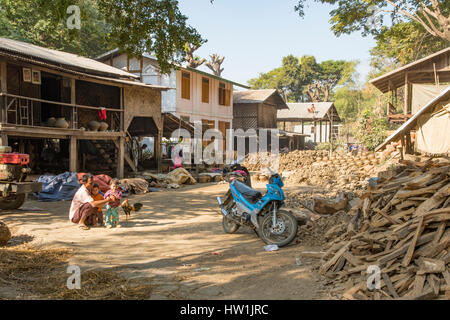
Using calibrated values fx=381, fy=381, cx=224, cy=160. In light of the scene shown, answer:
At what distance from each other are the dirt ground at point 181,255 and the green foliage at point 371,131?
16864 mm

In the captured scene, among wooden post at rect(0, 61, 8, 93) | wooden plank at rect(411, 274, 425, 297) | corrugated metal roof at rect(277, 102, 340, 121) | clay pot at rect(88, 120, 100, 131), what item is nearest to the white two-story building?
clay pot at rect(88, 120, 100, 131)

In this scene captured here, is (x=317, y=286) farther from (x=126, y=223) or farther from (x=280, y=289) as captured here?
(x=126, y=223)

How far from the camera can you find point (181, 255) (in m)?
5.73

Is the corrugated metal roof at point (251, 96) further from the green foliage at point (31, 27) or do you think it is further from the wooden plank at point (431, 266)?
the wooden plank at point (431, 266)

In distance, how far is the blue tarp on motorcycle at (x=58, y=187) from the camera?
11.3 meters

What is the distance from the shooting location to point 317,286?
4223 mm

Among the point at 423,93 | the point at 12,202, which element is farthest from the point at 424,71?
the point at 12,202

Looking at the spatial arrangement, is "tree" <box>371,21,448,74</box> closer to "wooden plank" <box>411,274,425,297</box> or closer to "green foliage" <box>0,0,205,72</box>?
"green foliage" <box>0,0,205,72</box>

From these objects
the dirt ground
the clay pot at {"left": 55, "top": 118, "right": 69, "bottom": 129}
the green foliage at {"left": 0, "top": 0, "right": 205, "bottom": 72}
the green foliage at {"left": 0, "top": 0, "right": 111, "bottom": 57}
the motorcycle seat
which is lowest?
the dirt ground

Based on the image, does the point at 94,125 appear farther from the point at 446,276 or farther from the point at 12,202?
the point at 446,276

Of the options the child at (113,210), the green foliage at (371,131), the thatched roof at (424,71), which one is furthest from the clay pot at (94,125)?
the green foliage at (371,131)

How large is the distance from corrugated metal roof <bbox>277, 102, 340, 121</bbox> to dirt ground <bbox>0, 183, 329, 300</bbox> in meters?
28.4

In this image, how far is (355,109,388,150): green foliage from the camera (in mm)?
23375
